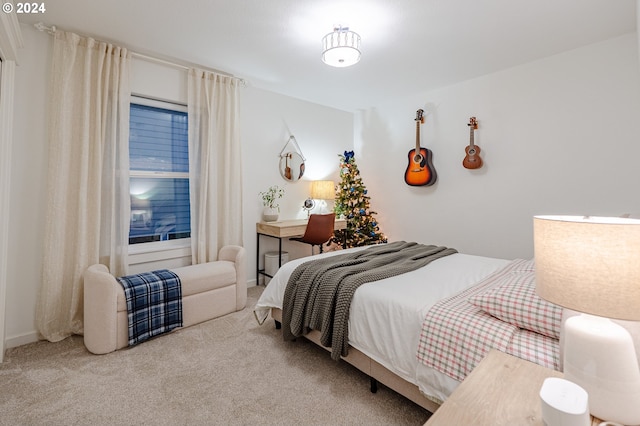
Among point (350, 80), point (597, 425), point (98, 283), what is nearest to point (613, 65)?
point (350, 80)

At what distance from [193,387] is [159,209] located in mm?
1951

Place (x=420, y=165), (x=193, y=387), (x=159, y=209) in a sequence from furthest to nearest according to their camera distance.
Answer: (x=420, y=165)
(x=159, y=209)
(x=193, y=387)

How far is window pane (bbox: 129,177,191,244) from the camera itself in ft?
9.90

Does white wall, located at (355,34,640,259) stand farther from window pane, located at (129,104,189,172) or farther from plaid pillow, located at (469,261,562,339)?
window pane, located at (129,104,189,172)

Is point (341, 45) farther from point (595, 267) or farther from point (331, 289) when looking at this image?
point (595, 267)

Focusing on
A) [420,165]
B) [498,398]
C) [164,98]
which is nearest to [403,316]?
[498,398]

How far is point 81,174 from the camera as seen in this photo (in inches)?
97.7

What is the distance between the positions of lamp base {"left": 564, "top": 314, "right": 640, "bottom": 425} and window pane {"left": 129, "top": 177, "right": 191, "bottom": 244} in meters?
3.32

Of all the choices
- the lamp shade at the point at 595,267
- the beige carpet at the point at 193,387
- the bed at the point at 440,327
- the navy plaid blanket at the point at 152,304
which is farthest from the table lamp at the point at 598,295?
the navy plaid blanket at the point at 152,304

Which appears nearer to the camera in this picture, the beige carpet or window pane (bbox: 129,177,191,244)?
the beige carpet

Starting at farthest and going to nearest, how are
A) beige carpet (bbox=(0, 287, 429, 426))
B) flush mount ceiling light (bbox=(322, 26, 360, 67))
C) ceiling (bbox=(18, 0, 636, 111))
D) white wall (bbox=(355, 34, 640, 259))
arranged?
white wall (bbox=(355, 34, 640, 259)) → flush mount ceiling light (bbox=(322, 26, 360, 67)) → ceiling (bbox=(18, 0, 636, 111)) → beige carpet (bbox=(0, 287, 429, 426))

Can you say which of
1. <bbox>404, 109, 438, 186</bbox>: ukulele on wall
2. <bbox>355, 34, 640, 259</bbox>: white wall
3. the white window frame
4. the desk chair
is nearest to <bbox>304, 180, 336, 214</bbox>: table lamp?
the desk chair

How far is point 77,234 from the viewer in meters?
2.48

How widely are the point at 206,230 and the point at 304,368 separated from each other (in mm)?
1830
